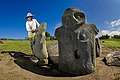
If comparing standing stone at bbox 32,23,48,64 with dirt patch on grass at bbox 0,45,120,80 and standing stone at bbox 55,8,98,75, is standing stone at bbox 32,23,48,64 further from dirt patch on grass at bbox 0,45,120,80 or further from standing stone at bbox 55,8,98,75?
standing stone at bbox 55,8,98,75

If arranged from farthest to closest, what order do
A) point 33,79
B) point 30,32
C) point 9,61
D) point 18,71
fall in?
point 30,32 < point 9,61 < point 18,71 < point 33,79

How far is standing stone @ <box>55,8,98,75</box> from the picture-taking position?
11141 mm

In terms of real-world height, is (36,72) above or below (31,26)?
below

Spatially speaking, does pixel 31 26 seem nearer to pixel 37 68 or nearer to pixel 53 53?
pixel 53 53

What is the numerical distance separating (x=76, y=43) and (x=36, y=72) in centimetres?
251

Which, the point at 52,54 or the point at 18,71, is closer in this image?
the point at 18,71

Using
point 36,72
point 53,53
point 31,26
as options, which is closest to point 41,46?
point 53,53

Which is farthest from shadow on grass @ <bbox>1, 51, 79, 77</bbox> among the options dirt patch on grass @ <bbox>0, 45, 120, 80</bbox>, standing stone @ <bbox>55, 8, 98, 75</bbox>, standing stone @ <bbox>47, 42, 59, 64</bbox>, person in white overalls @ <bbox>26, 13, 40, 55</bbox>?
person in white overalls @ <bbox>26, 13, 40, 55</bbox>

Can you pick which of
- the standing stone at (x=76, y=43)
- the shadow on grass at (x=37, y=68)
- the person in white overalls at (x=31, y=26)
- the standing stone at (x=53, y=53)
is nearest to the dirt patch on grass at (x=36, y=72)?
the shadow on grass at (x=37, y=68)

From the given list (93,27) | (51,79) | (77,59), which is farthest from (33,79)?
(93,27)

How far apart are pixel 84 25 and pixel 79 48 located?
1207 millimetres

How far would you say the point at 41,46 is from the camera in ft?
40.7

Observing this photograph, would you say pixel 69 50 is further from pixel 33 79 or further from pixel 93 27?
pixel 33 79

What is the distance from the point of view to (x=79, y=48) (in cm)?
1123
